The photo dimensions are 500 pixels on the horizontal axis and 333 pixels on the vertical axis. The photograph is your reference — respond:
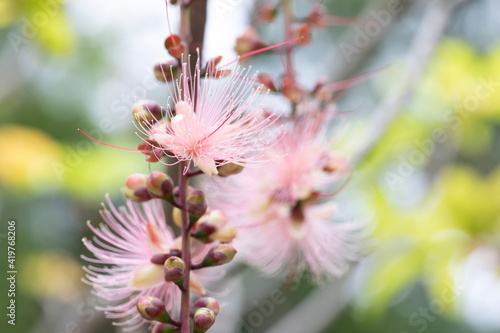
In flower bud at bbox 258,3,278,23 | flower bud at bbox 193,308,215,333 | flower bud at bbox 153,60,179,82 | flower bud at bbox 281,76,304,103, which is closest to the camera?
flower bud at bbox 193,308,215,333

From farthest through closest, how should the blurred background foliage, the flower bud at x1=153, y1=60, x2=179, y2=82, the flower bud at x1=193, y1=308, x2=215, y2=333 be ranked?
the blurred background foliage → the flower bud at x1=153, y1=60, x2=179, y2=82 → the flower bud at x1=193, y1=308, x2=215, y2=333

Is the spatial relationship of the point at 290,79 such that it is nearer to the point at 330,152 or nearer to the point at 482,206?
the point at 330,152

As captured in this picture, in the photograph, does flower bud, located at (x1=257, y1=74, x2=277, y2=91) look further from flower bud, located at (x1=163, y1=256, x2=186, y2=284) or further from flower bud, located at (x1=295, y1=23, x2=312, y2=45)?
flower bud, located at (x1=163, y1=256, x2=186, y2=284)

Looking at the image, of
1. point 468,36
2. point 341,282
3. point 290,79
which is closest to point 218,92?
point 290,79

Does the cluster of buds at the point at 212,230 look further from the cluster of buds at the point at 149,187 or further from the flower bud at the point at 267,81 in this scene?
the flower bud at the point at 267,81

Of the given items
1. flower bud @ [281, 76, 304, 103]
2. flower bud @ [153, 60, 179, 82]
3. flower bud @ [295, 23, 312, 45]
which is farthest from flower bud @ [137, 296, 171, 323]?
flower bud @ [295, 23, 312, 45]

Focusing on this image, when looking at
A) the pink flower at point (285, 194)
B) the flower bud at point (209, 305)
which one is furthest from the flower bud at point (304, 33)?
the flower bud at point (209, 305)

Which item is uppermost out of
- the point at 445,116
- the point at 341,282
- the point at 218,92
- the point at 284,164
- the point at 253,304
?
the point at 445,116

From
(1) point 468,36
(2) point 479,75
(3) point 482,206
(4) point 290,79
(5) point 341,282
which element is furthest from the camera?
(1) point 468,36
